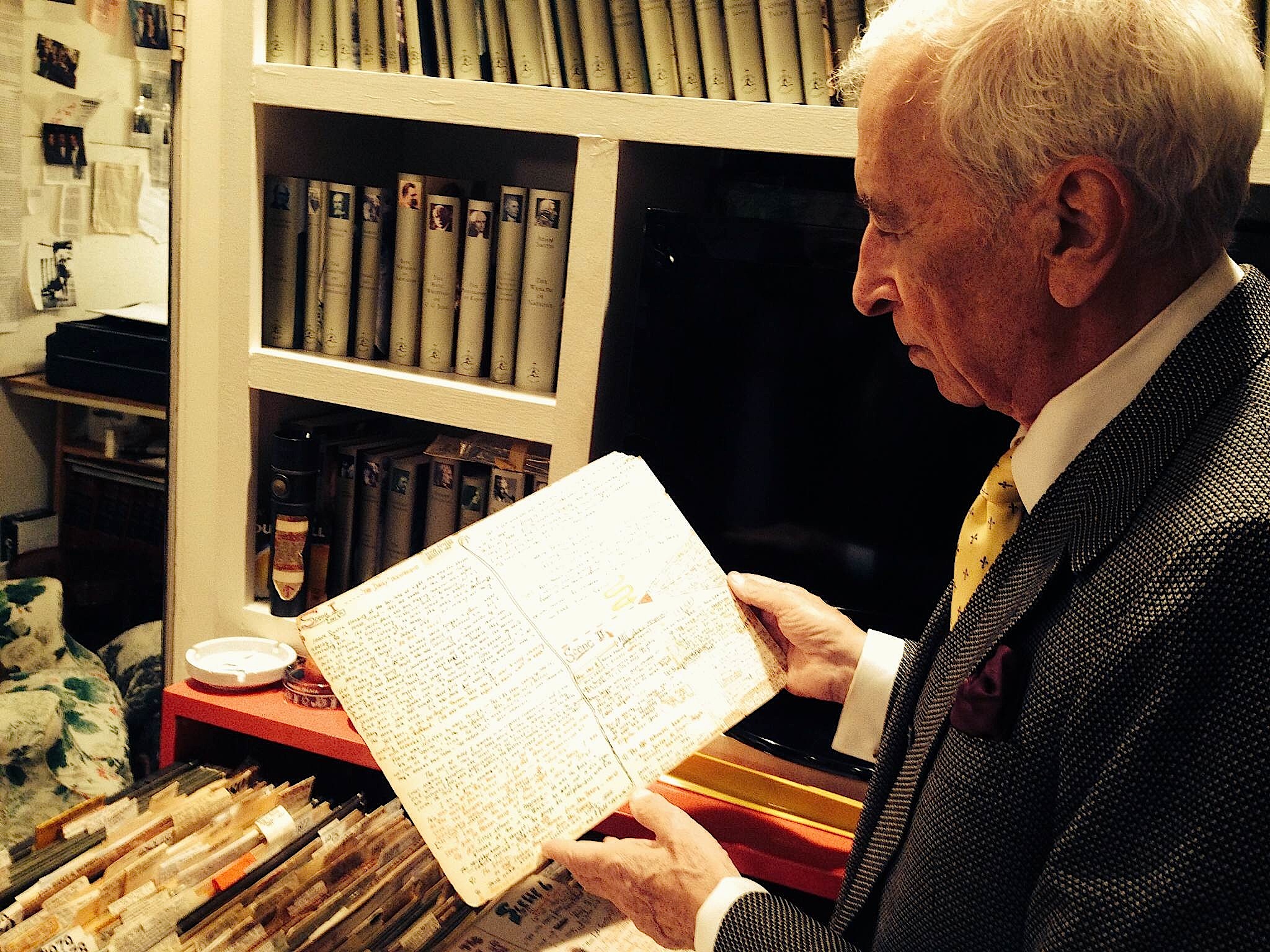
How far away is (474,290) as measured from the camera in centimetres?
166

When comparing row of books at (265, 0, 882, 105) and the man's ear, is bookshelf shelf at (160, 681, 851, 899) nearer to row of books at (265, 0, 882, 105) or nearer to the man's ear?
the man's ear

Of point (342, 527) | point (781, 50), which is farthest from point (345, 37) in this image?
point (342, 527)

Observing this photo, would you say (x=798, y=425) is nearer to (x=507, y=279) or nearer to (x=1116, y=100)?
(x=507, y=279)

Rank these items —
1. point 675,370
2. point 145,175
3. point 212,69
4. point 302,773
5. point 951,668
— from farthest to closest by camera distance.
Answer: point 145,175 < point 302,773 < point 212,69 < point 675,370 < point 951,668

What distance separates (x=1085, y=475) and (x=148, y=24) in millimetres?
3097

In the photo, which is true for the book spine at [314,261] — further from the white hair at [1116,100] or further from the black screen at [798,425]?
the white hair at [1116,100]

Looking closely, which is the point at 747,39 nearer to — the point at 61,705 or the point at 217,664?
the point at 217,664

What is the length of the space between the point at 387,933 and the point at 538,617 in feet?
1.42

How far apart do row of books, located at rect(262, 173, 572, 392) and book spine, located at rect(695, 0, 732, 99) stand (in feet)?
0.93

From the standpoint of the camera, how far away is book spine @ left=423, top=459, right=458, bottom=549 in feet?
5.82

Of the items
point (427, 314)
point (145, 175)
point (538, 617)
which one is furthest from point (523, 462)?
point (145, 175)

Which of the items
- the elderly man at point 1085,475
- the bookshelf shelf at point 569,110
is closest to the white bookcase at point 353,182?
the bookshelf shelf at point 569,110

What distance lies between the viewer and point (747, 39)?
1410mm

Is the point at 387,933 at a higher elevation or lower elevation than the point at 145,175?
lower
